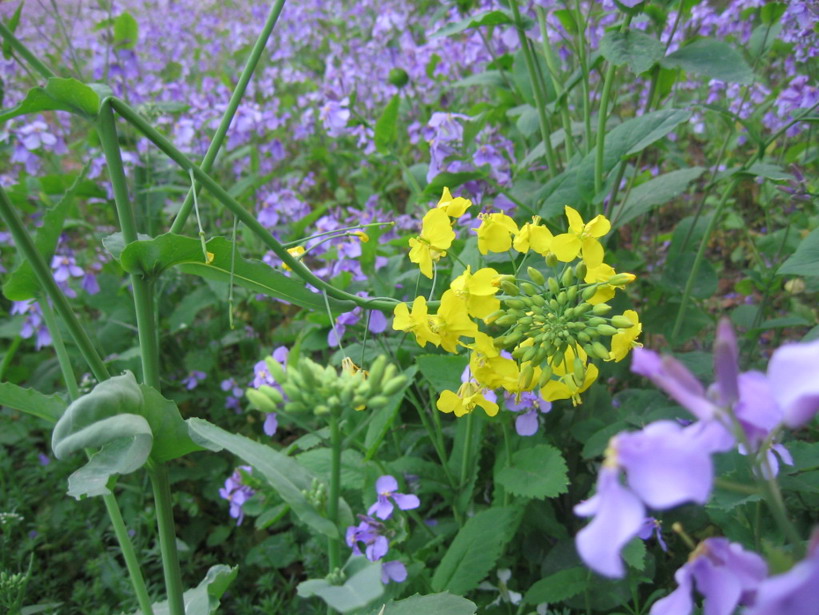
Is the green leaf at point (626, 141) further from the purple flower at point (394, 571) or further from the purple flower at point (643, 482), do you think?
the purple flower at point (643, 482)

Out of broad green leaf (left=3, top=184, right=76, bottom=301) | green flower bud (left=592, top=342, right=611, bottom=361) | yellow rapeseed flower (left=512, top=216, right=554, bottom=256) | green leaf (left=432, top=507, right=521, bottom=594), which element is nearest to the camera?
green flower bud (left=592, top=342, right=611, bottom=361)

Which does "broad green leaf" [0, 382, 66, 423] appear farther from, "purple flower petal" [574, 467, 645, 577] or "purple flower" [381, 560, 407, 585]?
"purple flower petal" [574, 467, 645, 577]

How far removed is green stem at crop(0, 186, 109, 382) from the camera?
42.3 inches

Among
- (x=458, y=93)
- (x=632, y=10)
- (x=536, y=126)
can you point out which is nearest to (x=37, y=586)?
(x=536, y=126)

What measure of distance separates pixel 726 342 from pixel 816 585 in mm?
170

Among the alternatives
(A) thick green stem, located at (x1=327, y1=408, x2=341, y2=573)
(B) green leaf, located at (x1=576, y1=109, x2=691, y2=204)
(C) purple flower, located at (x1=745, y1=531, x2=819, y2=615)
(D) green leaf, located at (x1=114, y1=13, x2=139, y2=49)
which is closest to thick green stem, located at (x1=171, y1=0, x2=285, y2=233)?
(A) thick green stem, located at (x1=327, y1=408, x2=341, y2=573)

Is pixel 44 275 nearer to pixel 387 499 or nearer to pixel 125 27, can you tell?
pixel 387 499

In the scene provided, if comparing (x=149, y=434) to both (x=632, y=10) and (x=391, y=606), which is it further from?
(x=632, y=10)

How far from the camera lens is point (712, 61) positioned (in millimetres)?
1642

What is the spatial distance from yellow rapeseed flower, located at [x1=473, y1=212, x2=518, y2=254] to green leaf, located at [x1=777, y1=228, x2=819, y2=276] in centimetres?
58

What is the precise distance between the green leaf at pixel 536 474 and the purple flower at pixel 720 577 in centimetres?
86

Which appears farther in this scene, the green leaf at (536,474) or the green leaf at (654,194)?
the green leaf at (654,194)

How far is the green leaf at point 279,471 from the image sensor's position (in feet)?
2.76

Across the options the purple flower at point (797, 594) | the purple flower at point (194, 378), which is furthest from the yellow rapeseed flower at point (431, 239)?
the purple flower at point (194, 378)
